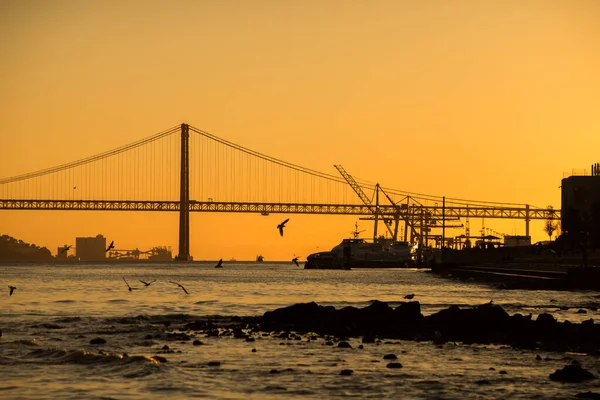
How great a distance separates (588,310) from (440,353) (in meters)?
14.1

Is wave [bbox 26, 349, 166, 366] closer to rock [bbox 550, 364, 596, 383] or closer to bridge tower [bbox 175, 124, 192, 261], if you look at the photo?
rock [bbox 550, 364, 596, 383]

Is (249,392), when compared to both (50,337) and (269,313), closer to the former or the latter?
(50,337)

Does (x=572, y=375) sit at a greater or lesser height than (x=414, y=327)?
lesser

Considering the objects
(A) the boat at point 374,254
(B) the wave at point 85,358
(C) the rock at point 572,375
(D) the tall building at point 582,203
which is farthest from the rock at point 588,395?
(A) the boat at point 374,254

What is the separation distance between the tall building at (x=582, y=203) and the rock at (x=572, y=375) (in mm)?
80571

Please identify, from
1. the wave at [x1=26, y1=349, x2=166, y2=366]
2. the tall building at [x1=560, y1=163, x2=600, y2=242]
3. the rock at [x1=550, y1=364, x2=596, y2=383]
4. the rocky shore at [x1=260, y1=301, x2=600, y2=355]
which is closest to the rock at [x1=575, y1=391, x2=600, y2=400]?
the rock at [x1=550, y1=364, x2=596, y2=383]

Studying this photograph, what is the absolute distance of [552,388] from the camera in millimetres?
20391

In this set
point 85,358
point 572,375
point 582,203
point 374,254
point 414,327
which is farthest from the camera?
point 374,254

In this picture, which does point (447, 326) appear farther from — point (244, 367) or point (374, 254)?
point (374, 254)

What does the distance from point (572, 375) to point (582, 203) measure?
98526 millimetres

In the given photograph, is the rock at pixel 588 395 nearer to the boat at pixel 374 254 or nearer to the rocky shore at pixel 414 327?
the rocky shore at pixel 414 327

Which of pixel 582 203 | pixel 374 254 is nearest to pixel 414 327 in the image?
pixel 582 203

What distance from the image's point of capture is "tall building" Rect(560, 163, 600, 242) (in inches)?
4031

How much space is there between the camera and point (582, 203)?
117m
